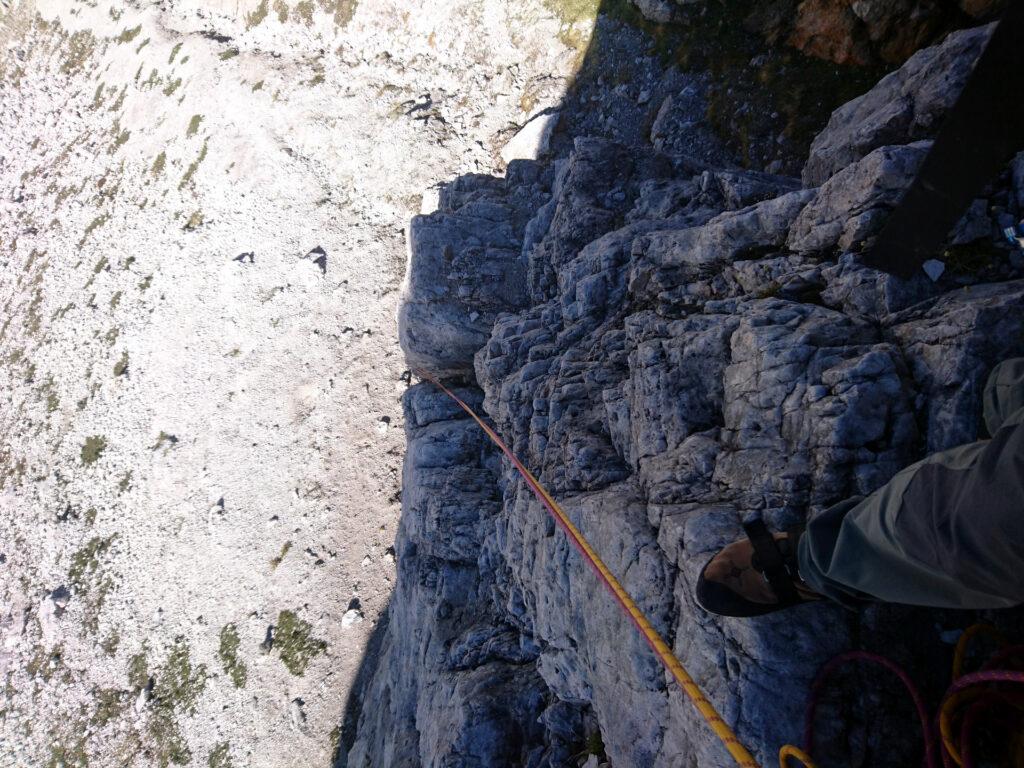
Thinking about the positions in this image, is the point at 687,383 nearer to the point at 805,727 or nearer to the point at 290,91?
the point at 805,727

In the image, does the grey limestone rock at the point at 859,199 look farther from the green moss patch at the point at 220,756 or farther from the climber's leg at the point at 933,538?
the green moss patch at the point at 220,756

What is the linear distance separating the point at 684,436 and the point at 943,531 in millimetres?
3978

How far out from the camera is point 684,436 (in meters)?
7.14

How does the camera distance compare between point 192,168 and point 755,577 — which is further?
point 192,168

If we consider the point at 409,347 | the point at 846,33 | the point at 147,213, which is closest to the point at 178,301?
the point at 147,213

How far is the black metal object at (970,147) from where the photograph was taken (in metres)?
3.73

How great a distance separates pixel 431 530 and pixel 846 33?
15024 mm

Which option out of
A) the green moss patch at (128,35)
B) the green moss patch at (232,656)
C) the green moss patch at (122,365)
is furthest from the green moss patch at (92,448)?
the green moss patch at (128,35)

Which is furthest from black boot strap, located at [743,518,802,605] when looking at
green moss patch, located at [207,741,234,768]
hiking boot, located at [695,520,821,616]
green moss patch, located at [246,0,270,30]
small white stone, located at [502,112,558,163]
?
green moss patch, located at [246,0,270,30]

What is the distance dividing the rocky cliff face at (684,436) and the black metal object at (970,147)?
2.02 ft

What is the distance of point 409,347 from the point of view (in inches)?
627

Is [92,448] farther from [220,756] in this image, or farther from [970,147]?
[970,147]

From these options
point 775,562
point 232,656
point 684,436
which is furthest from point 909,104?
point 232,656

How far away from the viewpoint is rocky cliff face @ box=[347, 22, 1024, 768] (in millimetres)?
4973
